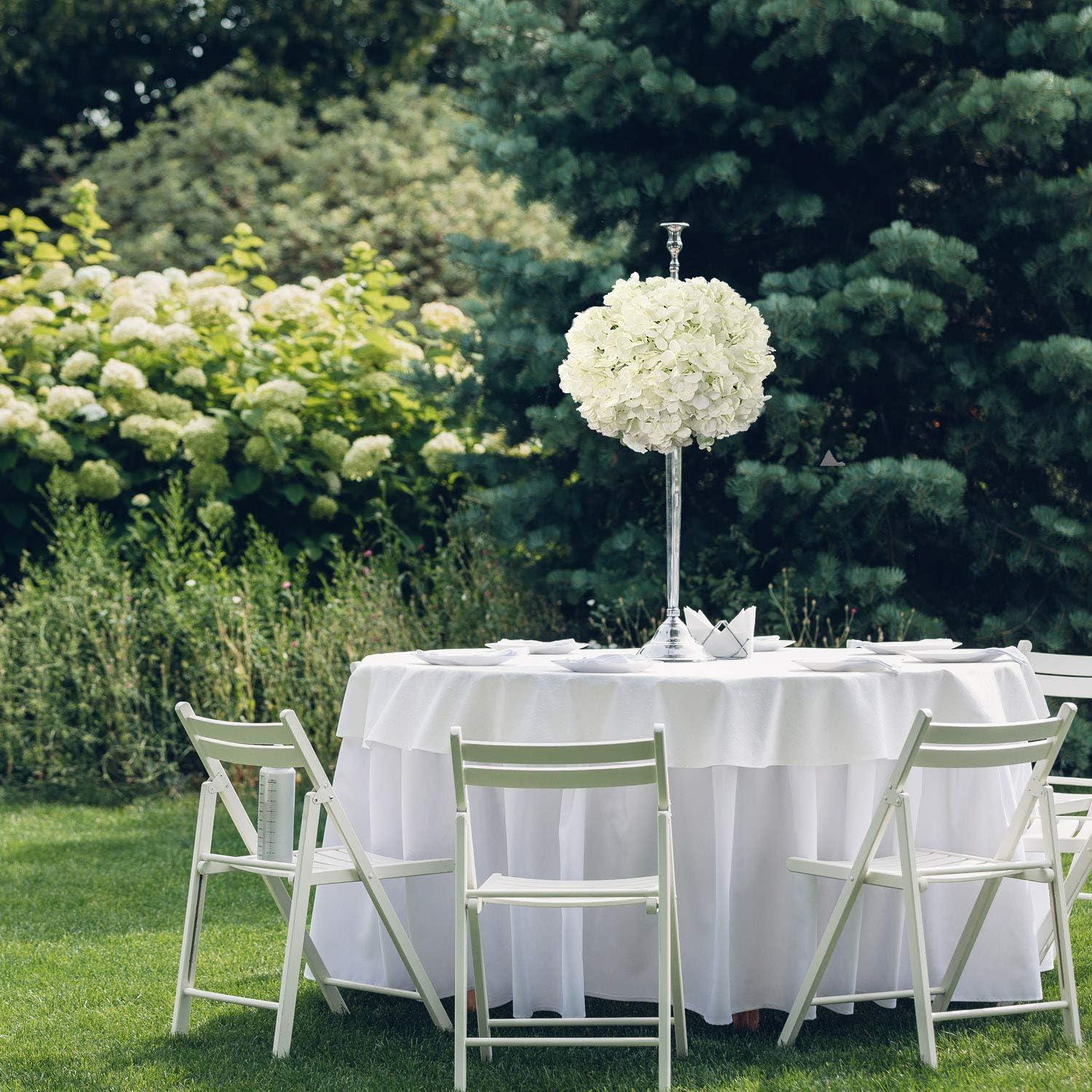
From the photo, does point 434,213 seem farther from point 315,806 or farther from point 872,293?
point 315,806

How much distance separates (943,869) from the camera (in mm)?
3947

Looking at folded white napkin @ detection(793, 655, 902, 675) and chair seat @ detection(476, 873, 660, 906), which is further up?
folded white napkin @ detection(793, 655, 902, 675)

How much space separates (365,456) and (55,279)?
2.61 metres

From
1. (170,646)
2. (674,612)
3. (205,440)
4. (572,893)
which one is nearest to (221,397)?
(205,440)

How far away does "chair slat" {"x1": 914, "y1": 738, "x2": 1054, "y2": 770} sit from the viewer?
384cm

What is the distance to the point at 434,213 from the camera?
17.3 meters

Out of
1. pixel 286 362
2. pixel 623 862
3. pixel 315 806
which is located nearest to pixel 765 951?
pixel 623 862

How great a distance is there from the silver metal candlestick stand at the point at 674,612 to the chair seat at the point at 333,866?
37.1 inches

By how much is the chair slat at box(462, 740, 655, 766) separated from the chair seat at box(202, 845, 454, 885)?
26.1 inches

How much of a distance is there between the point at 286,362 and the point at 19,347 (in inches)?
69.6

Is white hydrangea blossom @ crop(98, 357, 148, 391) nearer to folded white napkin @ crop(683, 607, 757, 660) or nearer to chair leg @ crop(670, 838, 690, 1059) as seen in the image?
folded white napkin @ crop(683, 607, 757, 660)

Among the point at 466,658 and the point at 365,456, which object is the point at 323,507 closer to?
the point at 365,456

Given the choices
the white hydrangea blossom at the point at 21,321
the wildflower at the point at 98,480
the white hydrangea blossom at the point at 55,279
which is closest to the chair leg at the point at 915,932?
the wildflower at the point at 98,480

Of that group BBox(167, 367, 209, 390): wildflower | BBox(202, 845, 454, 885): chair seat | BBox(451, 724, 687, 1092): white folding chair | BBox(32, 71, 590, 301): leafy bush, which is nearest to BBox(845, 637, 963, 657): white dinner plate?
BBox(451, 724, 687, 1092): white folding chair
